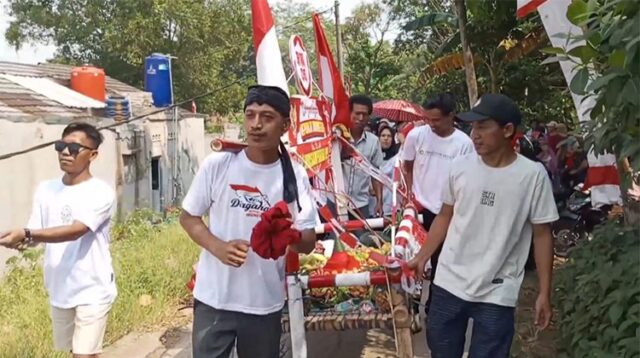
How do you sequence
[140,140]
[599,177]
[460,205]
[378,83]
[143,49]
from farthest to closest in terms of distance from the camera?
[378,83] < [143,49] < [140,140] < [599,177] < [460,205]

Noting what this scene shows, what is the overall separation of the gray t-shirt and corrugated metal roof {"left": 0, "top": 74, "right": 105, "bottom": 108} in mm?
5629

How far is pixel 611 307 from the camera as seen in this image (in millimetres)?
2805

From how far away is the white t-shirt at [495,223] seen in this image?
10.4 ft

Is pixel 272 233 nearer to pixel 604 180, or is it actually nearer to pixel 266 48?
pixel 266 48

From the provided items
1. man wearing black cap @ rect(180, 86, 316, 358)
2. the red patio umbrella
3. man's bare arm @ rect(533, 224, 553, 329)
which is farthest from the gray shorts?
the red patio umbrella

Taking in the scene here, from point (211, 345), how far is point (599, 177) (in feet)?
10.8

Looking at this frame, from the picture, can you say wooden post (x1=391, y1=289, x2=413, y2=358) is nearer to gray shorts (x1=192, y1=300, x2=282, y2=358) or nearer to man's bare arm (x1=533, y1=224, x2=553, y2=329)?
man's bare arm (x1=533, y1=224, x2=553, y2=329)

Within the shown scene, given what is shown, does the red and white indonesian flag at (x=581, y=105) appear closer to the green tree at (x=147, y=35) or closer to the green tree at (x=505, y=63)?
the green tree at (x=505, y=63)

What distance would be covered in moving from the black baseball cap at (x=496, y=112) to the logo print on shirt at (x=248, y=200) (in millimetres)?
1035

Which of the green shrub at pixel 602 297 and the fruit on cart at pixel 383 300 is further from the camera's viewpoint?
the fruit on cart at pixel 383 300

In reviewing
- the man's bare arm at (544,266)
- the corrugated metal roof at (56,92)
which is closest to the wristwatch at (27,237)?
the man's bare arm at (544,266)

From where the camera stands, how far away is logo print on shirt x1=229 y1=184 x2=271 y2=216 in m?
2.91

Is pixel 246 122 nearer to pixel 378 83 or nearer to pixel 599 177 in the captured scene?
pixel 599 177

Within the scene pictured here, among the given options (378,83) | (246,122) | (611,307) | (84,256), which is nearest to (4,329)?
(84,256)
